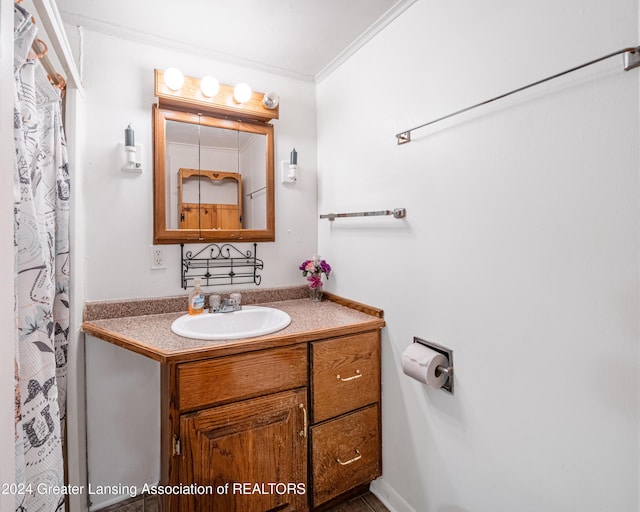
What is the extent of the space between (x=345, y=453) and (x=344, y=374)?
0.36m

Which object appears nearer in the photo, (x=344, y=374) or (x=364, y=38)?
(x=344, y=374)

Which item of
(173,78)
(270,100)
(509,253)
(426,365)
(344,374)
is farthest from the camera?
(270,100)

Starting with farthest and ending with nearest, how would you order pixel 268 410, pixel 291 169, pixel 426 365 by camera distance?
pixel 291 169, pixel 268 410, pixel 426 365

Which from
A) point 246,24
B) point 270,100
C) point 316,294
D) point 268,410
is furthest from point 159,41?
point 268,410

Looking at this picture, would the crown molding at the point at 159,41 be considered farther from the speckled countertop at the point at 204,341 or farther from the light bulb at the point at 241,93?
the speckled countertop at the point at 204,341

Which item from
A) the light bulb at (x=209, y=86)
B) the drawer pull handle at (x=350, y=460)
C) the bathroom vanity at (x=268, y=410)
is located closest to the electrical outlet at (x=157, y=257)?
the bathroom vanity at (x=268, y=410)

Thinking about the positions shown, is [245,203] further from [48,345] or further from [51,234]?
[48,345]

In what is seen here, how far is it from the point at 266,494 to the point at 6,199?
4.36 feet

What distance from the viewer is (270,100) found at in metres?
1.80

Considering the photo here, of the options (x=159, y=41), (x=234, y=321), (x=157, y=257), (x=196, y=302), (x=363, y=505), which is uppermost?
(x=159, y=41)

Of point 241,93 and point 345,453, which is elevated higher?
point 241,93

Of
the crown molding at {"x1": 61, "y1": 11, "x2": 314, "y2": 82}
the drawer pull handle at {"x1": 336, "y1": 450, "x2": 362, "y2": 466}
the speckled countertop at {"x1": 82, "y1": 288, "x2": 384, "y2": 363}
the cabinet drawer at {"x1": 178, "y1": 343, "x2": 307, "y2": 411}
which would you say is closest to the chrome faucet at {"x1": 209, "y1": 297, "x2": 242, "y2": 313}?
the speckled countertop at {"x1": 82, "y1": 288, "x2": 384, "y2": 363}

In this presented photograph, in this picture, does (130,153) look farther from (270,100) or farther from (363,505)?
(363,505)

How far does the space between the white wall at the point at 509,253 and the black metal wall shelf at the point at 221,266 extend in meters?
0.72
